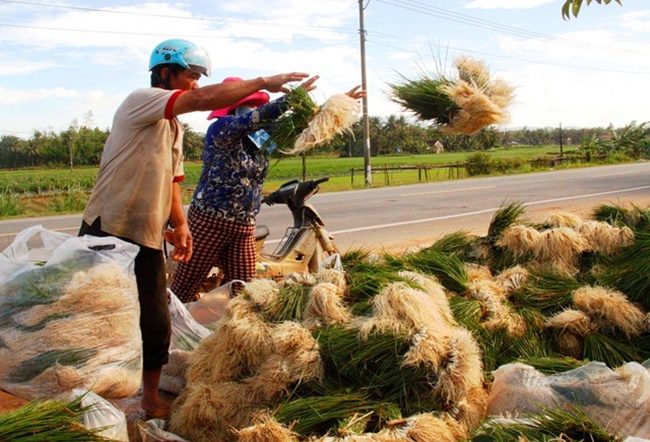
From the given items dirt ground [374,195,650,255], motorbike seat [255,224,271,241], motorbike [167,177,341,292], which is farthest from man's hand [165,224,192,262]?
dirt ground [374,195,650,255]

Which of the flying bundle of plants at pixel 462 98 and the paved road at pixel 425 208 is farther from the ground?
the flying bundle of plants at pixel 462 98

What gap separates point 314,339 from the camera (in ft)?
9.74

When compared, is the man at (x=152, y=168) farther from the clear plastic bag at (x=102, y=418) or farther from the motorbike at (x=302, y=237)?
the motorbike at (x=302, y=237)

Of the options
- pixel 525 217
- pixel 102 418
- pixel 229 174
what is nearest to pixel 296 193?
pixel 229 174

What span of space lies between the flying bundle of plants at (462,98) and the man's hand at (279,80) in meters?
1.42

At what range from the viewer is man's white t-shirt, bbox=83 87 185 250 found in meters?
3.18

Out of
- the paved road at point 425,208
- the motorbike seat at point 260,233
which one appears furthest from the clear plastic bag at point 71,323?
the paved road at point 425,208

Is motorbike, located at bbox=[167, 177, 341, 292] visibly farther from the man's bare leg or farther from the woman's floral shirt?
the man's bare leg

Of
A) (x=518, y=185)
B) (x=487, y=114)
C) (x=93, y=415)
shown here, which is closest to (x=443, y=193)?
(x=518, y=185)

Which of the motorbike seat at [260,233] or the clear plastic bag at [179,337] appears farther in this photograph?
the motorbike seat at [260,233]

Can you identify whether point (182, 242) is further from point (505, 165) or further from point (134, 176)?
point (505, 165)

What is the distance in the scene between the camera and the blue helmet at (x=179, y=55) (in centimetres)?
332

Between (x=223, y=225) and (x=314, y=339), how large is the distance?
4.88 ft

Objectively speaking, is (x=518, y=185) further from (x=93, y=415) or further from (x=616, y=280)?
(x=93, y=415)
